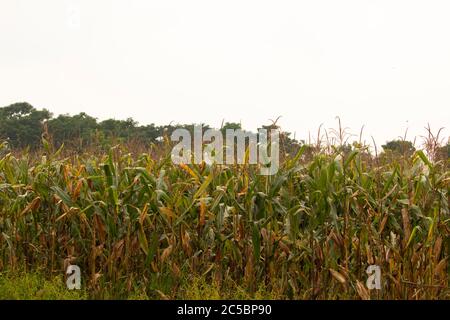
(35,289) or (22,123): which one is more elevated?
(22,123)

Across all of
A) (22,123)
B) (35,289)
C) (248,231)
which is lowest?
(35,289)

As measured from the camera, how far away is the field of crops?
→ 6457 mm

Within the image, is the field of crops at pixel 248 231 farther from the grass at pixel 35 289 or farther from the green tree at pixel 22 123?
the green tree at pixel 22 123

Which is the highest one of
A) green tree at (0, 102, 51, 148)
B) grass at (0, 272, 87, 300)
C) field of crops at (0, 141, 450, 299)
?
green tree at (0, 102, 51, 148)

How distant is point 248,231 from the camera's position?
698cm

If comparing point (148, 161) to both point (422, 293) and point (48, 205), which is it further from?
point (422, 293)

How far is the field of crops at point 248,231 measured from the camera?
646 centimetres

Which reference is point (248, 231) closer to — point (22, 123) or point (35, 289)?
point (35, 289)

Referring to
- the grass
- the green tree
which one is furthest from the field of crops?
the green tree

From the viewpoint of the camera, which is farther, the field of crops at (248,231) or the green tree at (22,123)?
the green tree at (22,123)

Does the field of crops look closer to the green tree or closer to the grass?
the grass

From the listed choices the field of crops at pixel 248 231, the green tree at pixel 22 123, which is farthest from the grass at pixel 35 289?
the green tree at pixel 22 123

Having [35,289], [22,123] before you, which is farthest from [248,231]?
[22,123]
